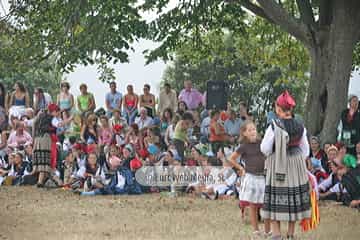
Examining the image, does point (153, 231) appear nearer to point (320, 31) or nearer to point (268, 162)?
point (268, 162)

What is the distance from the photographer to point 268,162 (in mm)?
9117

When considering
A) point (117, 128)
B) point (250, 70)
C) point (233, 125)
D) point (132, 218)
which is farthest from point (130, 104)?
point (250, 70)

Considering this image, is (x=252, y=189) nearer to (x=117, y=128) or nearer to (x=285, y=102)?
(x=285, y=102)

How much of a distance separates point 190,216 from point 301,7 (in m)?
6.38

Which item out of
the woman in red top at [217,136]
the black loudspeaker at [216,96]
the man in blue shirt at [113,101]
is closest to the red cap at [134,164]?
the woman in red top at [217,136]

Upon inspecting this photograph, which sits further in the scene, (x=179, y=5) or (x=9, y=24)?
(x=179, y=5)

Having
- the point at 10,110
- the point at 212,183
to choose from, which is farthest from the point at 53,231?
the point at 10,110

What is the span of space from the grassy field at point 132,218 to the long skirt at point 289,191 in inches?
35.8

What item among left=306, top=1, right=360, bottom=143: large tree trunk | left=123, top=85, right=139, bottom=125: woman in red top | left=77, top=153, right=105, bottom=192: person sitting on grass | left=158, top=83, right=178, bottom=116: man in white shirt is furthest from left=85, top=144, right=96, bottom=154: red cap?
left=306, top=1, right=360, bottom=143: large tree trunk

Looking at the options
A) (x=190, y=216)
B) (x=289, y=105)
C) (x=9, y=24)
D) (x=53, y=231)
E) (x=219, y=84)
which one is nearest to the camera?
(x=289, y=105)

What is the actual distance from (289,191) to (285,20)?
7.29m

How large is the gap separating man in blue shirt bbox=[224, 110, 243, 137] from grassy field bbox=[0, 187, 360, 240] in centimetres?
278

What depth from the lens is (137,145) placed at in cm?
1592

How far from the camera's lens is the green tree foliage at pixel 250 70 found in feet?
76.8
